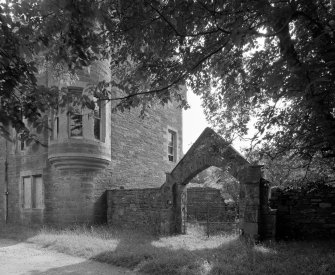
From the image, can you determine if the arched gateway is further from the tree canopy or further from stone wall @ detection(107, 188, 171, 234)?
the tree canopy

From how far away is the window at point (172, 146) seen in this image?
70.3 ft

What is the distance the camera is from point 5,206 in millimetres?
17578

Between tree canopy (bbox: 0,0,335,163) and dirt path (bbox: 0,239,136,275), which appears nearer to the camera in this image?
tree canopy (bbox: 0,0,335,163)

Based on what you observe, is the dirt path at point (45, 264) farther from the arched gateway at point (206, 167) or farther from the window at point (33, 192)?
the window at point (33, 192)

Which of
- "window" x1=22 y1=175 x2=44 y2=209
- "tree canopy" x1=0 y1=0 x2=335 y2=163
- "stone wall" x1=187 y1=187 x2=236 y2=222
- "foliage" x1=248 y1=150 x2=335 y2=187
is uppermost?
"tree canopy" x1=0 y1=0 x2=335 y2=163

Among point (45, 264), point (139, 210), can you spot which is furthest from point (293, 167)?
point (139, 210)

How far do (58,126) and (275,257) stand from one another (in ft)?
32.1

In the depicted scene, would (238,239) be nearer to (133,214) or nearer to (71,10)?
(133,214)

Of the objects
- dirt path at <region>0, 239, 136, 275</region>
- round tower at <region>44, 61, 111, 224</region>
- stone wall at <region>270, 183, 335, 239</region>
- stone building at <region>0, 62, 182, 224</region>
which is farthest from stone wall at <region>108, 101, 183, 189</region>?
stone wall at <region>270, 183, 335, 239</region>

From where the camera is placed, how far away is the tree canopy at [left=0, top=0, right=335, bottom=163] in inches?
155

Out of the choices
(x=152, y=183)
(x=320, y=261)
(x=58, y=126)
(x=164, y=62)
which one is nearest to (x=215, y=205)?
(x=152, y=183)

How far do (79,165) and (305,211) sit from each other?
8509 mm

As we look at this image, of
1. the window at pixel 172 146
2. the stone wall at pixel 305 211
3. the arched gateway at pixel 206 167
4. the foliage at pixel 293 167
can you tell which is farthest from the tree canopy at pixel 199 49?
the window at pixel 172 146

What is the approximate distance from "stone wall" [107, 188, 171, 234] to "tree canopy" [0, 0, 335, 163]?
6.39 m
